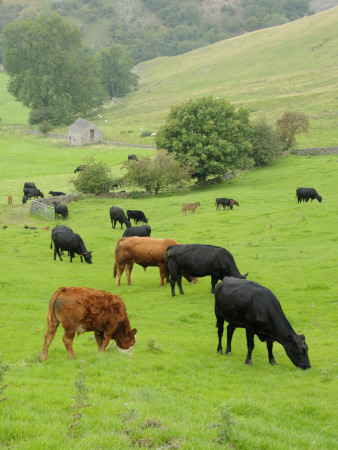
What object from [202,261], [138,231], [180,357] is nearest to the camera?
[180,357]

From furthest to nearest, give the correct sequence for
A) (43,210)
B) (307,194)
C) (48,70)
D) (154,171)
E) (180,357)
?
(48,70) → (154,171) → (43,210) → (307,194) → (180,357)

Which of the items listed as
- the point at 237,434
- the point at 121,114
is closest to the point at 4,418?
the point at 237,434

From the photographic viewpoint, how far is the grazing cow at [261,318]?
11.1 m

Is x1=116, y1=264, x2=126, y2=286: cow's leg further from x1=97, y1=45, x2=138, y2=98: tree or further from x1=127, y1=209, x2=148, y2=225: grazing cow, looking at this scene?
x1=97, y1=45, x2=138, y2=98: tree

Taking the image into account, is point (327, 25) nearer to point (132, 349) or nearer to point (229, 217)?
point (229, 217)

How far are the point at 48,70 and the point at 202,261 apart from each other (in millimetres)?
106833

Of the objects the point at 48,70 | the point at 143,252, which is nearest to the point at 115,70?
the point at 48,70

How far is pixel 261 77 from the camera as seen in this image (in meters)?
136

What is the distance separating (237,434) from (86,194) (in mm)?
44579

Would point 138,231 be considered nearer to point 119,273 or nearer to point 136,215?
point 119,273

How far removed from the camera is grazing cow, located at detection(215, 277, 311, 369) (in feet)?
36.3

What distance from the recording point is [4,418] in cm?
616

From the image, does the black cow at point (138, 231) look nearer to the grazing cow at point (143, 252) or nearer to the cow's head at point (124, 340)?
the grazing cow at point (143, 252)

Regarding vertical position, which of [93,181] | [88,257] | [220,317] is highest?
[93,181]
